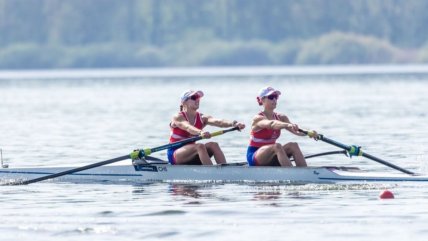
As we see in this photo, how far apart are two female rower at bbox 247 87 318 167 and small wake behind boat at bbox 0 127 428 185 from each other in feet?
0.89

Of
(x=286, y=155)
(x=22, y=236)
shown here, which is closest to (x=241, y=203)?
(x=286, y=155)

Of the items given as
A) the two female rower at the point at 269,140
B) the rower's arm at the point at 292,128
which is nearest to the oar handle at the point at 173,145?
the two female rower at the point at 269,140

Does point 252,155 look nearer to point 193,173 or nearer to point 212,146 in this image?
point 212,146

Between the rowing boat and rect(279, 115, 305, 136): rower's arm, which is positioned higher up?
rect(279, 115, 305, 136): rower's arm

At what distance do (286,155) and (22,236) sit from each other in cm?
707

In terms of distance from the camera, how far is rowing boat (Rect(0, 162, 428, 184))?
24297mm

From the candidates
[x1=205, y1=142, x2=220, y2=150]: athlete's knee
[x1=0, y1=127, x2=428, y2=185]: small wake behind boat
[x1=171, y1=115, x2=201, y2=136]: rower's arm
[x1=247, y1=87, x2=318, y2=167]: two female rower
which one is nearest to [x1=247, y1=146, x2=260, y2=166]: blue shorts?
[x1=247, y1=87, x2=318, y2=167]: two female rower

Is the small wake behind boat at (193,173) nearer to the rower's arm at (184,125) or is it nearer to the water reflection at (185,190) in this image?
the rower's arm at (184,125)

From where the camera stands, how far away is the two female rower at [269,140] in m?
24.6

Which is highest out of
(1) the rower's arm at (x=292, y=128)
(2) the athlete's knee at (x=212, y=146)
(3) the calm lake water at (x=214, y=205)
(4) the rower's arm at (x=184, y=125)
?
(4) the rower's arm at (x=184, y=125)

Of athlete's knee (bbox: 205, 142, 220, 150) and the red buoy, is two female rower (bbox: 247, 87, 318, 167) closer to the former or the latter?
athlete's knee (bbox: 205, 142, 220, 150)

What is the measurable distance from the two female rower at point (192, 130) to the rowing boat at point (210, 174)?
27cm

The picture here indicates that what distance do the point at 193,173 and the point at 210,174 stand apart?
13.7 inches

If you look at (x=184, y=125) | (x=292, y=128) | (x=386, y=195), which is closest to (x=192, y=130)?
(x=184, y=125)
